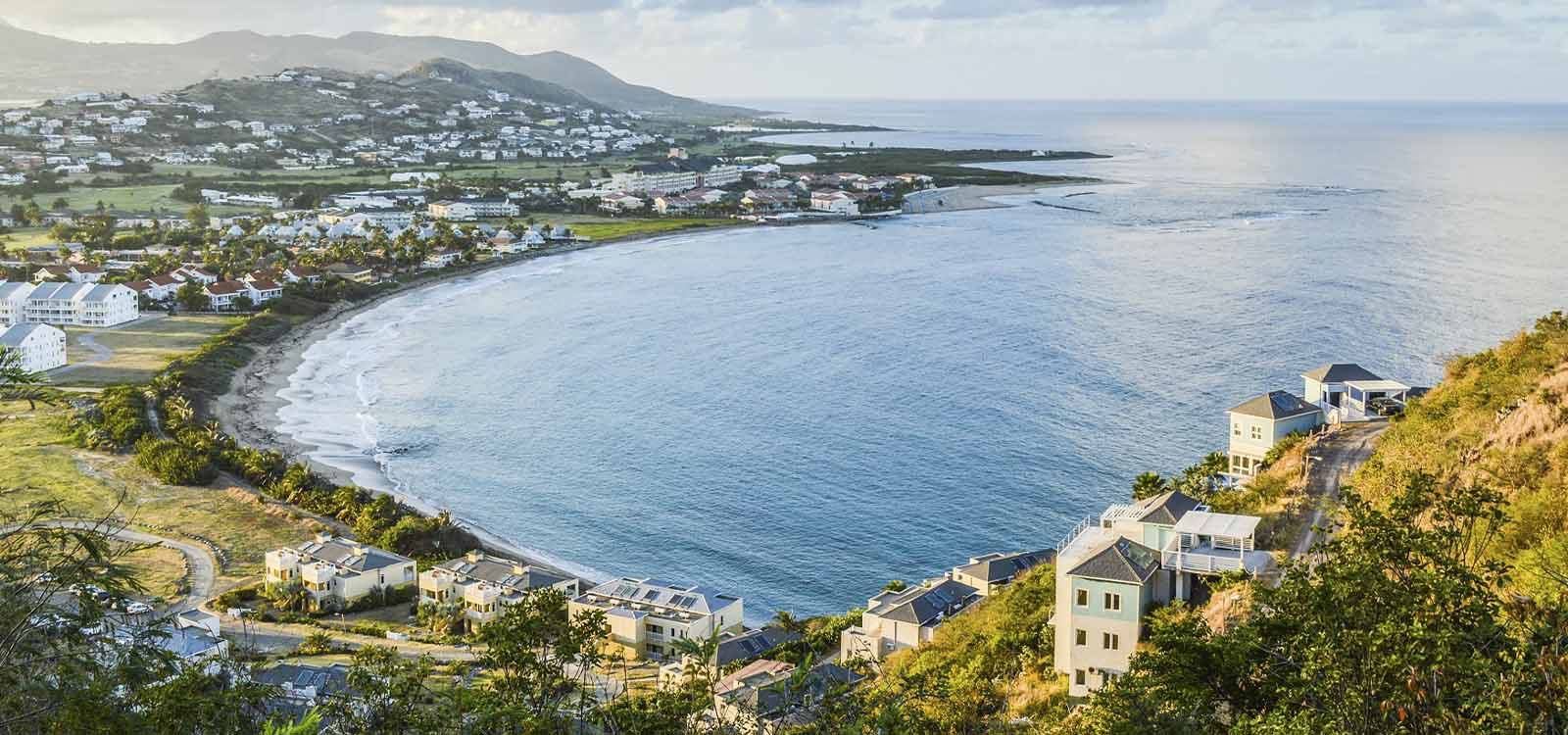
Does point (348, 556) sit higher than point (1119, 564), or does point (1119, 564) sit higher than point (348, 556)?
point (1119, 564)

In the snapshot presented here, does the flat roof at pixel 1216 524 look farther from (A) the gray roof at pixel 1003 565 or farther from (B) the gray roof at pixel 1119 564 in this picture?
(A) the gray roof at pixel 1003 565

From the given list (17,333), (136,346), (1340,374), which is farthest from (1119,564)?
(136,346)

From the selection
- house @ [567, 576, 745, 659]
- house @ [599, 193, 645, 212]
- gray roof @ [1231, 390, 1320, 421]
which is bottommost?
house @ [567, 576, 745, 659]

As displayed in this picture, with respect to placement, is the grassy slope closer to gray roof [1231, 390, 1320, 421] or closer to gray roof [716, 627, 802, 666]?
gray roof [1231, 390, 1320, 421]

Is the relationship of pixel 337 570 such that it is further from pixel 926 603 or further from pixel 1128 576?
pixel 1128 576

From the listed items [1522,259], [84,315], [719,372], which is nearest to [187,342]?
[84,315]

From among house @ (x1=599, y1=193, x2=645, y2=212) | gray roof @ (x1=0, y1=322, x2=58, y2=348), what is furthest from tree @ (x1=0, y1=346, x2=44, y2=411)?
house @ (x1=599, y1=193, x2=645, y2=212)
